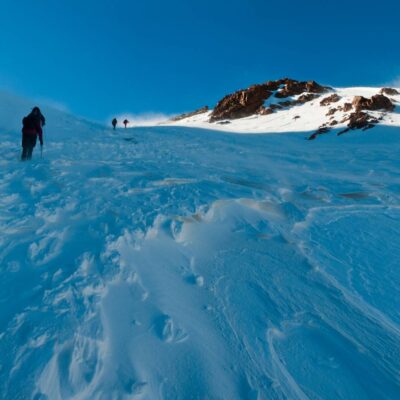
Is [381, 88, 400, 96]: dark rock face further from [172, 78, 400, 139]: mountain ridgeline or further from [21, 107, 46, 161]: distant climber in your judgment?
[21, 107, 46, 161]: distant climber

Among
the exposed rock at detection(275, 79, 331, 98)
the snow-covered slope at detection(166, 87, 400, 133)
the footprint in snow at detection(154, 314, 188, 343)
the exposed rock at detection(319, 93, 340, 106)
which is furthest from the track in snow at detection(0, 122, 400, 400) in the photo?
the exposed rock at detection(275, 79, 331, 98)

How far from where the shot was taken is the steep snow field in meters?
2.15

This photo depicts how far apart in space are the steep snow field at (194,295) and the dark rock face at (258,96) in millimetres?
41461

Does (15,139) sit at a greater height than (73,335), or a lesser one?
greater

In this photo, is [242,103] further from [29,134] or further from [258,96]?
[29,134]

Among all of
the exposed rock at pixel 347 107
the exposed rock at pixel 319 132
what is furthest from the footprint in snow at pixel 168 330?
the exposed rock at pixel 347 107

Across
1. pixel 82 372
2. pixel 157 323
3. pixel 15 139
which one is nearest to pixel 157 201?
pixel 157 323

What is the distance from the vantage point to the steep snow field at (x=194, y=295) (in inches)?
84.7

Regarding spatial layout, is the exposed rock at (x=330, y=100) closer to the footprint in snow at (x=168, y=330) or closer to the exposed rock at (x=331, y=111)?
the exposed rock at (x=331, y=111)

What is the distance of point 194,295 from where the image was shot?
301 centimetres

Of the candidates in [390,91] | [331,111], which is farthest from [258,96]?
[331,111]

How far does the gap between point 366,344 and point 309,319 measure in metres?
0.44

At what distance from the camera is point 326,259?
12.3ft

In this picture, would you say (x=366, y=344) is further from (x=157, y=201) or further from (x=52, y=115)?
(x=52, y=115)
